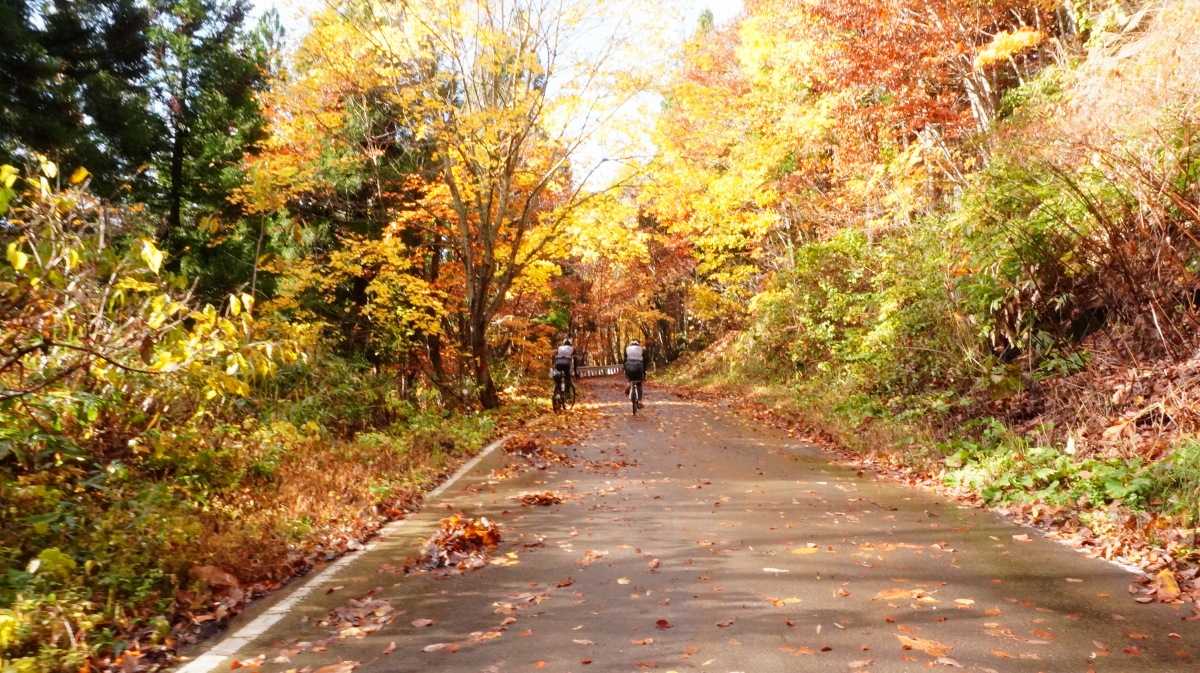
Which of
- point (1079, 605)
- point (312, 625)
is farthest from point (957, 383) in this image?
point (312, 625)

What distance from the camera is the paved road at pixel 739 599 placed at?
475 centimetres

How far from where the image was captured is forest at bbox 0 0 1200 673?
6.85 metres

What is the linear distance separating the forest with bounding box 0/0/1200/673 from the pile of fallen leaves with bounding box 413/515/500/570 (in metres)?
1.07

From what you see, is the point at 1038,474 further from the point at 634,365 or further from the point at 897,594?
the point at 634,365

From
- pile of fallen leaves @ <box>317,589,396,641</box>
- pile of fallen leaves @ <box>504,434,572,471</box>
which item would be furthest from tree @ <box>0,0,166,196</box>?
pile of fallen leaves @ <box>317,589,396,641</box>

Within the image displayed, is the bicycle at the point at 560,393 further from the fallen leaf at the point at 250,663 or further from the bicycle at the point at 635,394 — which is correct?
the fallen leaf at the point at 250,663

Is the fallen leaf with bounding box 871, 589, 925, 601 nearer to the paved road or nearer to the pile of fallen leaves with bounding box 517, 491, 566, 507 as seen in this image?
the paved road

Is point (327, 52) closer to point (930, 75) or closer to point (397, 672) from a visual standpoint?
point (930, 75)

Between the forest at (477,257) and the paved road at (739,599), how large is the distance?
2.54 feet

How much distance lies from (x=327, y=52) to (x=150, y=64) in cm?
358

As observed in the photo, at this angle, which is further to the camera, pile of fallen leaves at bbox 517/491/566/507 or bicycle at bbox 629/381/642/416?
bicycle at bbox 629/381/642/416

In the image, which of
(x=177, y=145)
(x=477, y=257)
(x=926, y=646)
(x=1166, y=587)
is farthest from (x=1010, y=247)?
(x=177, y=145)

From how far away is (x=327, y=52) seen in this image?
18047 mm

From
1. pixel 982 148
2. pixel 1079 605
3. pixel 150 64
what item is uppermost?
pixel 150 64
